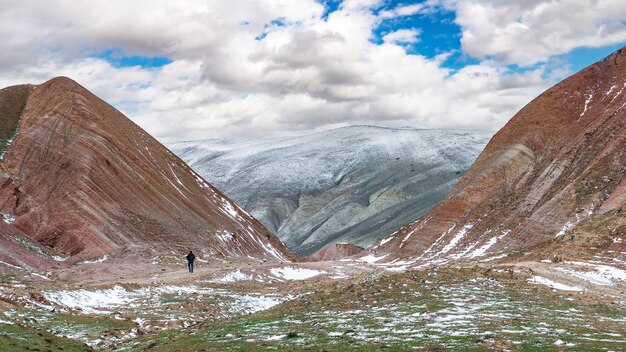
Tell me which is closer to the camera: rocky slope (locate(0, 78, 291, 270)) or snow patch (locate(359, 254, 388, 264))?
rocky slope (locate(0, 78, 291, 270))

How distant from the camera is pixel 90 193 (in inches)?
2879

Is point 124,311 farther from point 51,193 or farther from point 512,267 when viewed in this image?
point 51,193

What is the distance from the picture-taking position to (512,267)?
40.5 m

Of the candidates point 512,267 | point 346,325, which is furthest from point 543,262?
point 346,325

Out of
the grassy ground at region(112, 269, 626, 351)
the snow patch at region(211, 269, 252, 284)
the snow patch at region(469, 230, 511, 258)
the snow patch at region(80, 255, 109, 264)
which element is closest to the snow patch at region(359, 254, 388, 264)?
the snow patch at region(469, 230, 511, 258)

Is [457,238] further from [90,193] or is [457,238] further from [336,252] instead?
[90,193]

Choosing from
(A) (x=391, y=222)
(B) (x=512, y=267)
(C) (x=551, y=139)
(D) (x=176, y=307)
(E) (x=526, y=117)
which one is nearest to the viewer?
(D) (x=176, y=307)

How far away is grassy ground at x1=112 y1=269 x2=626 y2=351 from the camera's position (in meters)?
19.2

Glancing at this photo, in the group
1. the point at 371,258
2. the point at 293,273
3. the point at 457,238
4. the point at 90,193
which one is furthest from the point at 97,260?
the point at 457,238

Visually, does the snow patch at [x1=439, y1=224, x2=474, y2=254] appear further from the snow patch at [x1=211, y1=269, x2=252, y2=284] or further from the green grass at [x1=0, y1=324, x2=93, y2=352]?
the green grass at [x1=0, y1=324, x2=93, y2=352]

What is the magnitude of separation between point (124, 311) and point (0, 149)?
5349cm

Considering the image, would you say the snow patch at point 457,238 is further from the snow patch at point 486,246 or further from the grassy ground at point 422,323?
the grassy ground at point 422,323

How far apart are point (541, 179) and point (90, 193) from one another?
181 feet

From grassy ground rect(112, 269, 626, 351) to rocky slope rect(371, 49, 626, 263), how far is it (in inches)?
1445
